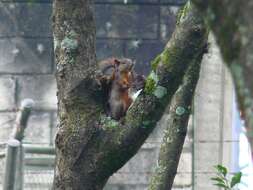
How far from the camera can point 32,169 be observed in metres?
5.31

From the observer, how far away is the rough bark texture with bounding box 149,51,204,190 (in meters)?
3.63

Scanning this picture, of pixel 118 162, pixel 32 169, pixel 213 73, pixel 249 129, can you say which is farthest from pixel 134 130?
pixel 213 73

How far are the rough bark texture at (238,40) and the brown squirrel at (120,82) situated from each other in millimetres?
2167

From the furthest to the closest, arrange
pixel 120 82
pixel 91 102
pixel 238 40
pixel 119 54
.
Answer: pixel 119 54 < pixel 120 82 < pixel 91 102 < pixel 238 40

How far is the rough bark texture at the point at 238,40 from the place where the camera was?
1274 millimetres

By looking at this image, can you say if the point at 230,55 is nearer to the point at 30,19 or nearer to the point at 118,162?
the point at 118,162

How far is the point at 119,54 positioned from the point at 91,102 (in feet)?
10.1

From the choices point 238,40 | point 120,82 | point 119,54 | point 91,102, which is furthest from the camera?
point 119,54

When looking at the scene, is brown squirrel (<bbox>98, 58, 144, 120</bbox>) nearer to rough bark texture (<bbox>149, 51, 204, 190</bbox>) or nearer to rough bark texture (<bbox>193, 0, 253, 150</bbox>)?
rough bark texture (<bbox>149, 51, 204, 190</bbox>)

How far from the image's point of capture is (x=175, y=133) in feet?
12.0

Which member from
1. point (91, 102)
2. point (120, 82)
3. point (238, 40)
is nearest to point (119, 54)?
point (120, 82)

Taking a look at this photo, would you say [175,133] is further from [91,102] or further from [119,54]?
[119,54]

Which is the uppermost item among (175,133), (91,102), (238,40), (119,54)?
(119,54)

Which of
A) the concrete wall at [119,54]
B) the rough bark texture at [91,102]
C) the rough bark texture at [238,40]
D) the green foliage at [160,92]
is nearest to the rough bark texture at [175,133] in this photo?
the rough bark texture at [91,102]
